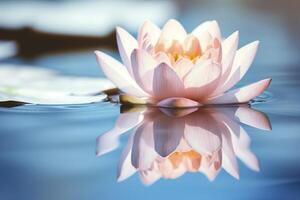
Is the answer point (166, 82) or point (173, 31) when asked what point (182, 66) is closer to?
point (166, 82)

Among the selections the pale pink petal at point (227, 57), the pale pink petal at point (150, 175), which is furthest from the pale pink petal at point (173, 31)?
the pale pink petal at point (150, 175)

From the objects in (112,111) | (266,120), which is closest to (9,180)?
(112,111)

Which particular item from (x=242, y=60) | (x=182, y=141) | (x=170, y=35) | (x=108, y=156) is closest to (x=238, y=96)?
(x=242, y=60)

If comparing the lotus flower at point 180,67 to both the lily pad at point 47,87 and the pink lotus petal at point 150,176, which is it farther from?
the pink lotus petal at point 150,176

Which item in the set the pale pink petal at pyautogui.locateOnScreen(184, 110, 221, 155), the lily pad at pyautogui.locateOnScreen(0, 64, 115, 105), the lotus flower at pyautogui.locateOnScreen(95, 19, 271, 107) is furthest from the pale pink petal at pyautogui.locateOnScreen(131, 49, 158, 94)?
the lily pad at pyautogui.locateOnScreen(0, 64, 115, 105)

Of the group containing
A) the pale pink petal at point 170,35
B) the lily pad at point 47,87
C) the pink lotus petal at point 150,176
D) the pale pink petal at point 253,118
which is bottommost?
the pink lotus petal at point 150,176

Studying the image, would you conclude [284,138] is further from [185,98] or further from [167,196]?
[167,196]

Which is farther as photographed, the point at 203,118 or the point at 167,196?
the point at 203,118
